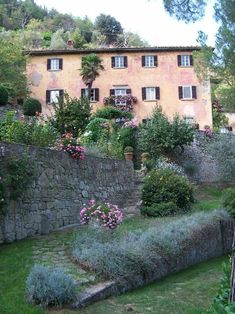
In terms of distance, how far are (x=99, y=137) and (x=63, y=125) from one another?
1832 millimetres

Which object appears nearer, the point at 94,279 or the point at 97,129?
the point at 94,279

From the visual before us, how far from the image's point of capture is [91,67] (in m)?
31.8

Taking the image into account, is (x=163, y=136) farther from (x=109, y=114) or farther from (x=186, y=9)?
(x=186, y=9)

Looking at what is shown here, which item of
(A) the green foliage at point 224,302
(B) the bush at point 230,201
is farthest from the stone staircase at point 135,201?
(A) the green foliage at point 224,302

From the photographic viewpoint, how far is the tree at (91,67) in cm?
3169

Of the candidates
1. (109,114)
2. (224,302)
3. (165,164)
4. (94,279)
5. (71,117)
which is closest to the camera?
(224,302)

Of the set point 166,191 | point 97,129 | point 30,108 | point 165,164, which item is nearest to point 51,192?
point 166,191

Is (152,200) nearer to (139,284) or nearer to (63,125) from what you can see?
(139,284)

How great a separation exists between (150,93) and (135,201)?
1911 centimetres

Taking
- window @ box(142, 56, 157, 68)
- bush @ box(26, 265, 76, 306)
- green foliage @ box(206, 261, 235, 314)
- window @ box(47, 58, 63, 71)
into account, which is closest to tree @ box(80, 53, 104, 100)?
window @ box(47, 58, 63, 71)

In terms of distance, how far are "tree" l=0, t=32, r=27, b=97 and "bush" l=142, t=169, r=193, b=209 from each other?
64.6 feet

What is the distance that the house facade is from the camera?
33.2 m

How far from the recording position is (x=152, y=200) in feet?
44.1

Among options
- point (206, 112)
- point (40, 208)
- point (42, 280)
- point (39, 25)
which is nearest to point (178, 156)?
point (206, 112)
